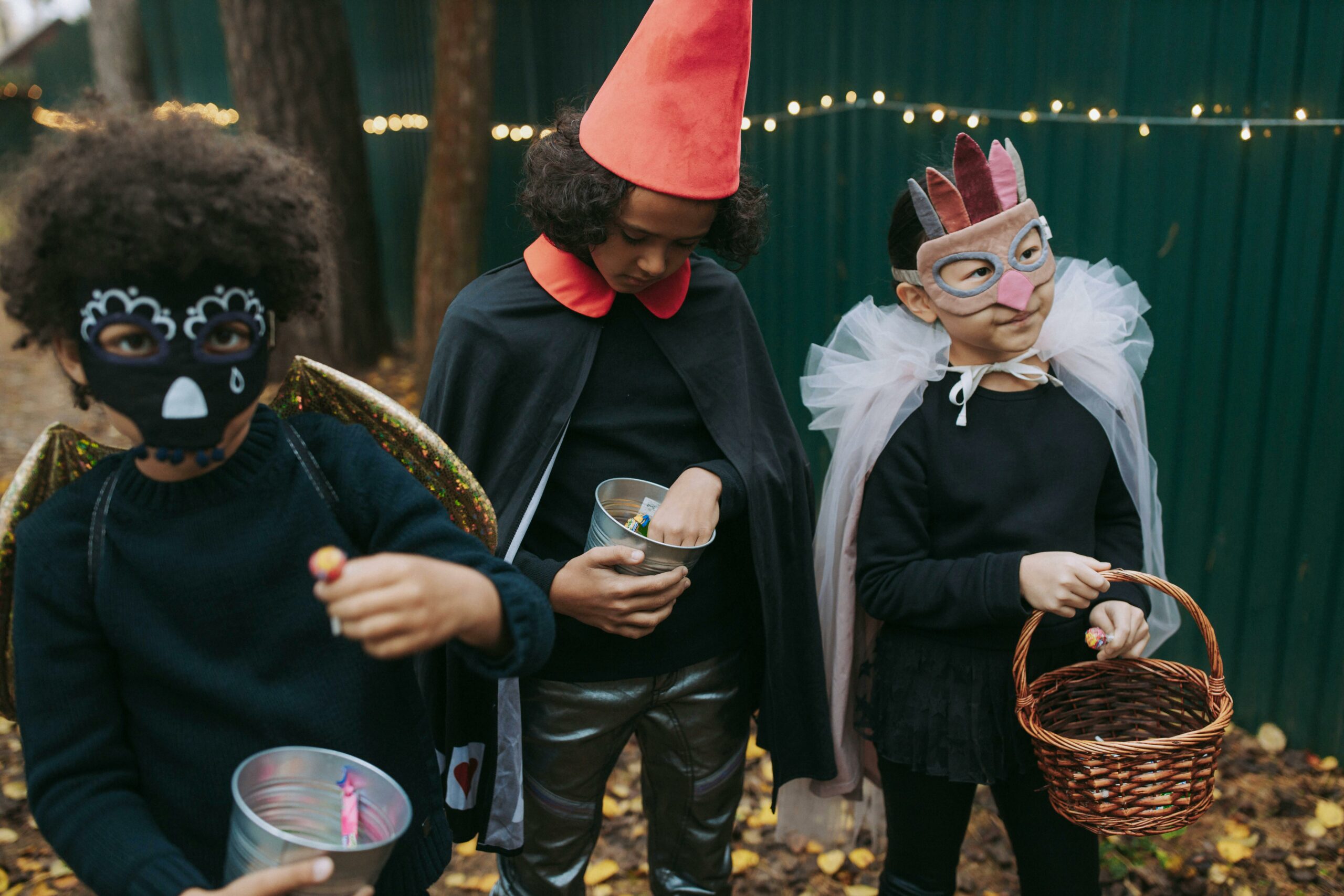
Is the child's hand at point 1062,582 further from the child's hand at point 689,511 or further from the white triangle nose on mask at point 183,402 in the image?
the white triangle nose on mask at point 183,402

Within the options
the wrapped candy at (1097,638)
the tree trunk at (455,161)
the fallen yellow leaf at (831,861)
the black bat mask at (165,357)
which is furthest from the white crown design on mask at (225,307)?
the tree trunk at (455,161)

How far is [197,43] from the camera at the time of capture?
1215 centimetres

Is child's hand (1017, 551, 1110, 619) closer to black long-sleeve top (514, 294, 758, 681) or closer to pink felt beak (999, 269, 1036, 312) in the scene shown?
pink felt beak (999, 269, 1036, 312)

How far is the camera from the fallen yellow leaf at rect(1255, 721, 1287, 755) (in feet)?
13.1

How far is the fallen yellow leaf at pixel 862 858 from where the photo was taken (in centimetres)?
370

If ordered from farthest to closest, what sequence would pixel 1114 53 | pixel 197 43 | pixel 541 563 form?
pixel 197 43 < pixel 1114 53 < pixel 541 563

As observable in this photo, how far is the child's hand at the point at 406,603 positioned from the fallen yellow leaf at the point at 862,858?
8.46 feet

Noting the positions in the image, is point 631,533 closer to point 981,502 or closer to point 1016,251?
point 981,502

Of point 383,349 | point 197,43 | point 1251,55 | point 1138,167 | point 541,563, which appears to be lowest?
point 383,349

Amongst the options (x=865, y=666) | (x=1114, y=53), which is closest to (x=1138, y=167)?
(x=1114, y=53)

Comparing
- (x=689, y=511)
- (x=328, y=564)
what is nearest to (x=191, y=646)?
(x=328, y=564)

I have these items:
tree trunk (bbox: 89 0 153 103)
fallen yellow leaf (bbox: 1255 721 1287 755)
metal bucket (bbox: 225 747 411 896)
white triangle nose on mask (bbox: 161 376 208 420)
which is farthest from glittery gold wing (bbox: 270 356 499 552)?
tree trunk (bbox: 89 0 153 103)

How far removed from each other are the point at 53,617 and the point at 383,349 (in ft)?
25.5

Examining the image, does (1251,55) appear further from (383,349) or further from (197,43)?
(197,43)
